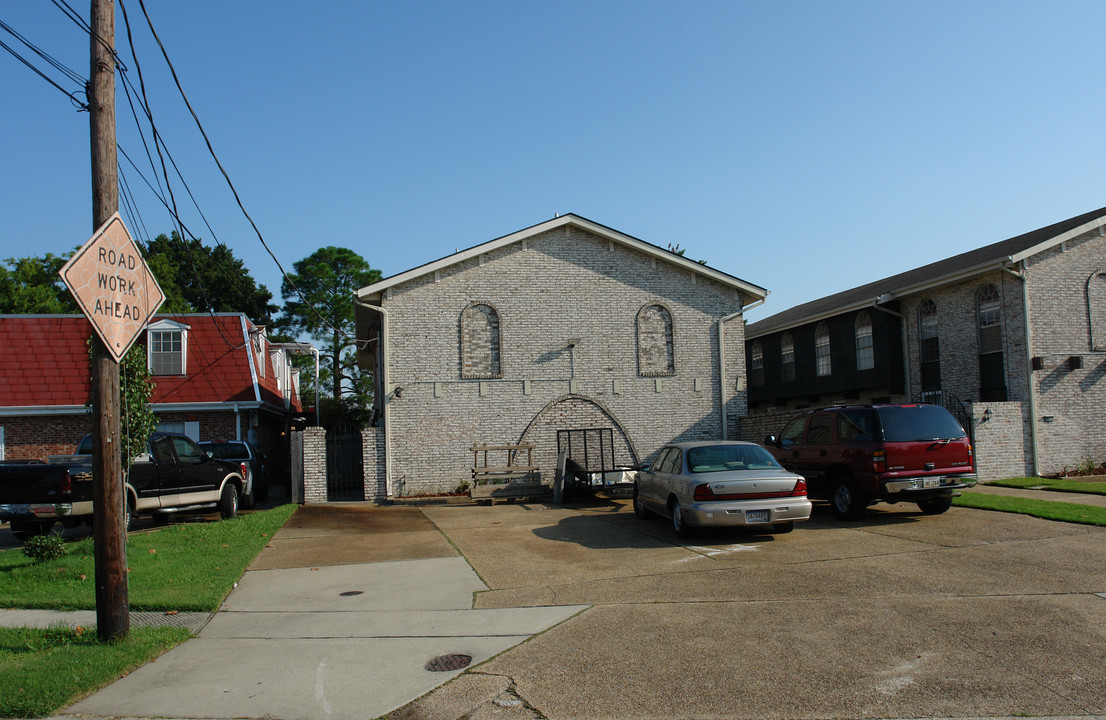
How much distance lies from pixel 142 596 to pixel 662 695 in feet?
19.3

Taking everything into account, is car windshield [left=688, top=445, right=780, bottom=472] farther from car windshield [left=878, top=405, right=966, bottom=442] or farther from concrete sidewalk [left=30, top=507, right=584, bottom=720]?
concrete sidewalk [left=30, top=507, right=584, bottom=720]

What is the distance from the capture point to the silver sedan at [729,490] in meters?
11.0

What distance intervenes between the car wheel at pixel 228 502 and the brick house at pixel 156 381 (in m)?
9.10

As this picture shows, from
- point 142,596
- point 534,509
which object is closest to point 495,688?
point 142,596

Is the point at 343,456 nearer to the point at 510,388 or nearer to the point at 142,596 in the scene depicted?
the point at 510,388

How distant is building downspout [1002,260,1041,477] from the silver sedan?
10524 millimetres

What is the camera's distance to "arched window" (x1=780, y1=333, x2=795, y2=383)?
3090 cm

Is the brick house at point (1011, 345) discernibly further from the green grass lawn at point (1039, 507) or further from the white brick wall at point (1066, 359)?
the green grass lawn at point (1039, 507)

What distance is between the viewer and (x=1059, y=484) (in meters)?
16.7

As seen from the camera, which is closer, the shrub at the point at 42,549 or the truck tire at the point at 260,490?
the shrub at the point at 42,549

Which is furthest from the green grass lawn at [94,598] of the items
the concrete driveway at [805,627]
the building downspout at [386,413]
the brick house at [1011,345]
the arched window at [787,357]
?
the arched window at [787,357]

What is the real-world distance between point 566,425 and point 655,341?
3357 millimetres

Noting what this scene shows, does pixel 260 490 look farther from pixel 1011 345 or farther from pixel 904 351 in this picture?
pixel 1011 345

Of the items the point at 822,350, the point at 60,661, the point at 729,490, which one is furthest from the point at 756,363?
the point at 60,661
